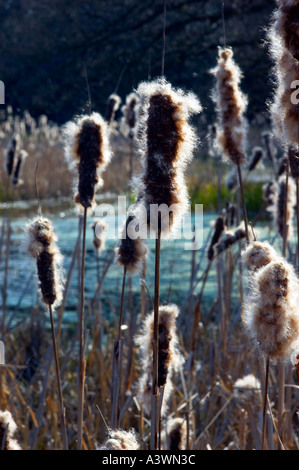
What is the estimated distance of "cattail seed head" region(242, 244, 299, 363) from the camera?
3.52 ft

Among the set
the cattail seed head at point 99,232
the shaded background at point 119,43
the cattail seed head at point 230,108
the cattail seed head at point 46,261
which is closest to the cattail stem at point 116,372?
the cattail seed head at point 46,261

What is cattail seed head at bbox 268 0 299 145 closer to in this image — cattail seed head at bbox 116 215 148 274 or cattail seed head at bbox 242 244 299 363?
cattail seed head at bbox 242 244 299 363

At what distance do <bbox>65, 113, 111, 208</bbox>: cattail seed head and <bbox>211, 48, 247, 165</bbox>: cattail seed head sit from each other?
0.34 meters

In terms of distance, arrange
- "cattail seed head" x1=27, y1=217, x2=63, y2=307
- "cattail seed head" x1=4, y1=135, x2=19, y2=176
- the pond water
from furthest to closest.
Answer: the pond water, "cattail seed head" x1=4, y1=135, x2=19, y2=176, "cattail seed head" x1=27, y1=217, x2=63, y2=307

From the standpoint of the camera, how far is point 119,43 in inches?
549

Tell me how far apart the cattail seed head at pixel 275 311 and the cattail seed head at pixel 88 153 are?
566 millimetres

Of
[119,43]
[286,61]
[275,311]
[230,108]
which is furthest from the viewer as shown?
[119,43]

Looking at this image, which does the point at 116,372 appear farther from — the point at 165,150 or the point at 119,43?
the point at 119,43

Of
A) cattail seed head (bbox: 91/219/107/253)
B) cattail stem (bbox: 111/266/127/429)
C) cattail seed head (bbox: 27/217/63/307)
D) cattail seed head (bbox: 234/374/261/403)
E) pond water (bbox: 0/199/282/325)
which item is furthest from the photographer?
pond water (bbox: 0/199/282/325)

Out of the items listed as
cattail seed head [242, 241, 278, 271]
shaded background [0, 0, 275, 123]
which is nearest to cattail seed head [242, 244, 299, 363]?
cattail seed head [242, 241, 278, 271]

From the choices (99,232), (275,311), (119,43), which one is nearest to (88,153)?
(275,311)

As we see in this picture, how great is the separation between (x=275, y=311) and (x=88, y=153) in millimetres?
677

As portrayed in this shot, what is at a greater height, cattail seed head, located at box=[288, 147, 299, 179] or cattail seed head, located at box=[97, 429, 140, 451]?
cattail seed head, located at box=[288, 147, 299, 179]

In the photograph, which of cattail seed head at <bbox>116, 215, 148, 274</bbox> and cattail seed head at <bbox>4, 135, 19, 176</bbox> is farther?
cattail seed head at <bbox>4, 135, 19, 176</bbox>
